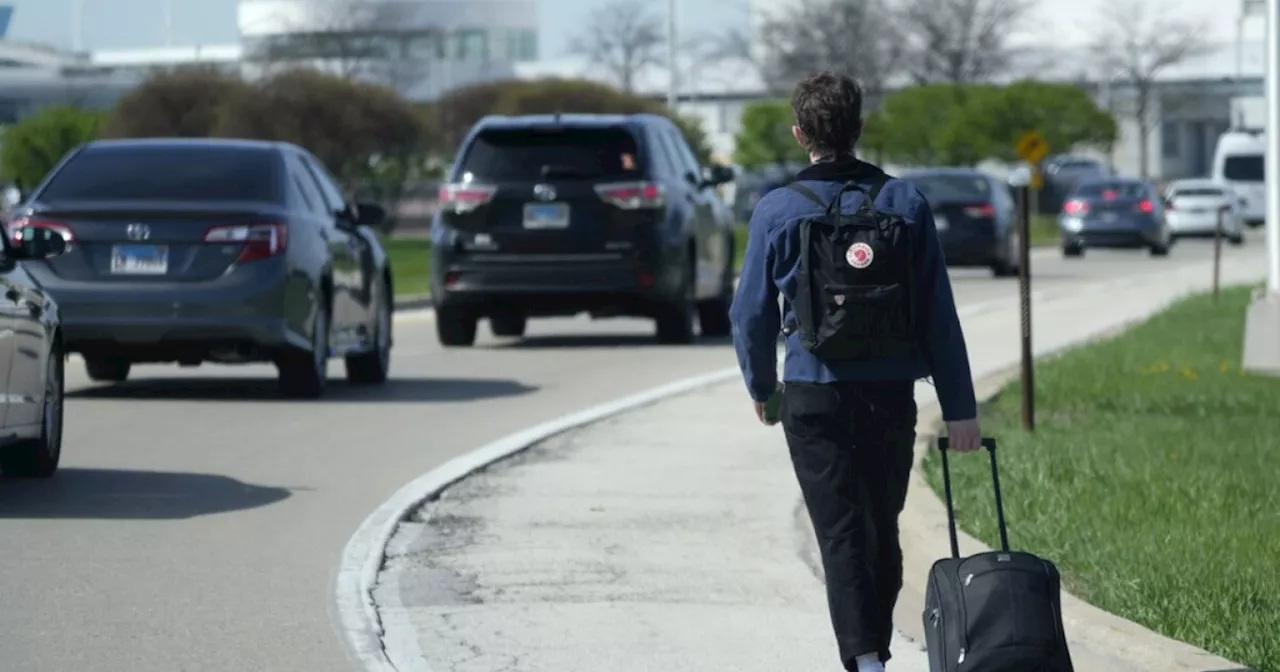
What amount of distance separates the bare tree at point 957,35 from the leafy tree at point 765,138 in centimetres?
459

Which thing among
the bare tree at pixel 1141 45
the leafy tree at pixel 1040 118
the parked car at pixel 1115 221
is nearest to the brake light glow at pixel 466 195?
the parked car at pixel 1115 221

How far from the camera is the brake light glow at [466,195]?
20422mm

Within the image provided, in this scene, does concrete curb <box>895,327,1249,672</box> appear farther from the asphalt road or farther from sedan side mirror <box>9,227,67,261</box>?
sedan side mirror <box>9,227,67,261</box>

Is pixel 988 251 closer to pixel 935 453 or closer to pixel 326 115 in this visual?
pixel 935 453

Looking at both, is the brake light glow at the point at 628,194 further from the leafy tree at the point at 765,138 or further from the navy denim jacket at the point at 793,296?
the leafy tree at the point at 765,138

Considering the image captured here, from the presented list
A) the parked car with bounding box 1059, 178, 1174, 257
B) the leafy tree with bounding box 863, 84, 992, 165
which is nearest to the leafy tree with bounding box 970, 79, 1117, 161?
the leafy tree with bounding box 863, 84, 992, 165

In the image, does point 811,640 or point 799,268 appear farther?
point 811,640

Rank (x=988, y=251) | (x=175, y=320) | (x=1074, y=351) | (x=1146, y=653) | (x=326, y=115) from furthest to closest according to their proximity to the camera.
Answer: (x=326, y=115)
(x=988, y=251)
(x=1074, y=351)
(x=175, y=320)
(x=1146, y=653)

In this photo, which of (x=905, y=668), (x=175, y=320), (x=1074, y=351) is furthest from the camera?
(x=1074, y=351)

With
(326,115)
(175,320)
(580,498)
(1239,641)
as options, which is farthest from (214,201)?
(326,115)

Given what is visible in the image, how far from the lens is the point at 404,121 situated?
61.7 metres

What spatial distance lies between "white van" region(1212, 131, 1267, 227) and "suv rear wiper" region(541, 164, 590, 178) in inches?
1755

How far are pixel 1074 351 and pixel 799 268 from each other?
12.9 m

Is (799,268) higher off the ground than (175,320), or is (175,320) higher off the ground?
(799,268)
